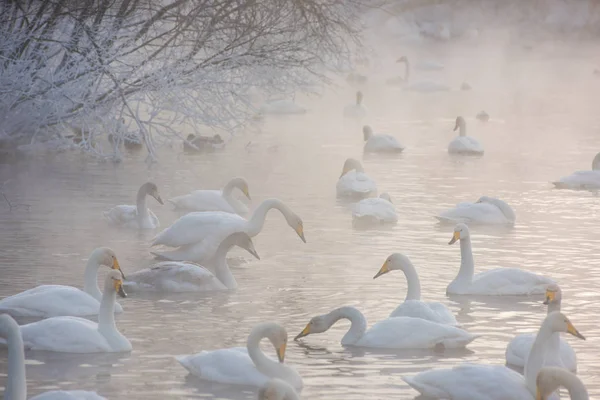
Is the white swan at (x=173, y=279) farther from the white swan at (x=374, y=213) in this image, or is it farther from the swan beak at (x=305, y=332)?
the white swan at (x=374, y=213)

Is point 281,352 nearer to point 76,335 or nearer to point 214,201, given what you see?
point 76,335

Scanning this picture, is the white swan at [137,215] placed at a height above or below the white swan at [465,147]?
below

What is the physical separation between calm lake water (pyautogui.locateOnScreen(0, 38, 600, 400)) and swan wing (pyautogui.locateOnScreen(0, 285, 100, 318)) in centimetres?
32

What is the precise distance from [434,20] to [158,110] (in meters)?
40.1

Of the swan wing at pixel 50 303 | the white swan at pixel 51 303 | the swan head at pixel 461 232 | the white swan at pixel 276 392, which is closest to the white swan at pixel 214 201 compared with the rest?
the swan head at pixel 461 232

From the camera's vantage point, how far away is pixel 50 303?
10.3 m

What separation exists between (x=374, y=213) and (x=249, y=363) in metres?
7.09

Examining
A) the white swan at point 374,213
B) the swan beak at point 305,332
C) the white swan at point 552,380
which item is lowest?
the swan beak at point 305,332

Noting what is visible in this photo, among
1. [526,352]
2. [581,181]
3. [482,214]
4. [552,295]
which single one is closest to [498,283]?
[552,295]

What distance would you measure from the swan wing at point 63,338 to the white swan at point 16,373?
196 centimetres

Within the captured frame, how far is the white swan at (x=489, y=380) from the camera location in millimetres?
8141

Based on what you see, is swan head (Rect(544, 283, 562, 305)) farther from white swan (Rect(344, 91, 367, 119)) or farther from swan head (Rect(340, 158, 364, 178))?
white swan (Rect(344, 91, 367, 119))

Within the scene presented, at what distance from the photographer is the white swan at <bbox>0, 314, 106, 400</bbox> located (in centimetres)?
709

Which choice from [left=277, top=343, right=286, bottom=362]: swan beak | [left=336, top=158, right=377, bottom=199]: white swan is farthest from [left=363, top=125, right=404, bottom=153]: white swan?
[left=277, top=343, right=286, bottom=362]: swan beak
